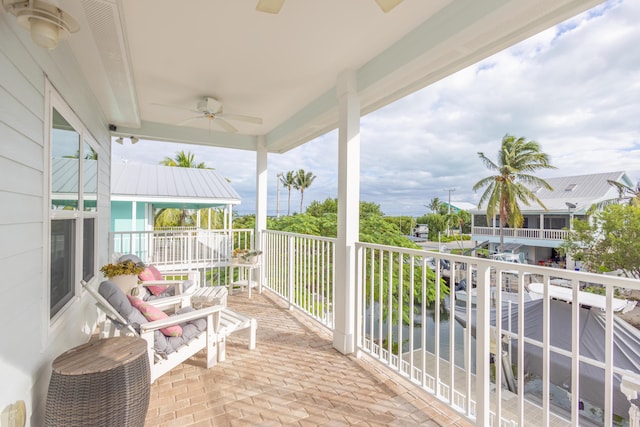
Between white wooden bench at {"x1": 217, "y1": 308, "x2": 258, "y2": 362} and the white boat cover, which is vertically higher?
white wooden bench at {"x1": 217, "y1": 308, "x2": 258, "y2": 362}

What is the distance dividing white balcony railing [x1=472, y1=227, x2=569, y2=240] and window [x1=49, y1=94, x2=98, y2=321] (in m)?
20.0

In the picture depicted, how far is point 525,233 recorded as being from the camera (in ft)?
60.6

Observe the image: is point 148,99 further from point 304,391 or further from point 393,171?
point 393,171

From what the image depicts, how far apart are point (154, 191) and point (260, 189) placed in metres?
5.04

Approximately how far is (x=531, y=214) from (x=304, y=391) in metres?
20.8

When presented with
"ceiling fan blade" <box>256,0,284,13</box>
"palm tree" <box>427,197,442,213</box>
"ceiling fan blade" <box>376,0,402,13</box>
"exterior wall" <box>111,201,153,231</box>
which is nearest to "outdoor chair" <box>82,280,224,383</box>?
"ceiling fan blade" <box>256,0,284,13</box>

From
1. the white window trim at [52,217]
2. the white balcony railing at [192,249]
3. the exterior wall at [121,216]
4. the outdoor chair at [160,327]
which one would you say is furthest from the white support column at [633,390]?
the exterior wall at [121,216]

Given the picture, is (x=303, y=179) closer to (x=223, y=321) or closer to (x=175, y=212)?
(x=175, y=212)

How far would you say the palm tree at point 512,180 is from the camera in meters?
17.1

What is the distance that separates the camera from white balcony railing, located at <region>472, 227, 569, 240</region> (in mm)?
16766

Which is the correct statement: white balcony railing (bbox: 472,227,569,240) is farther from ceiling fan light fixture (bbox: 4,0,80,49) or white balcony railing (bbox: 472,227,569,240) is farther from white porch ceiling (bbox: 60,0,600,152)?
ceiling fan light fixture (bbox: 4,0,80,49)

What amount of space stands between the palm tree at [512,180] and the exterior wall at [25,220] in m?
19.5

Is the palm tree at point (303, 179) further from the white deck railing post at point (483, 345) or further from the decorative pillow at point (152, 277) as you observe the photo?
the white deck railing post at point (483, 345)

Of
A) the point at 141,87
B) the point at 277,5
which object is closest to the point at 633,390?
the point at 277,5
